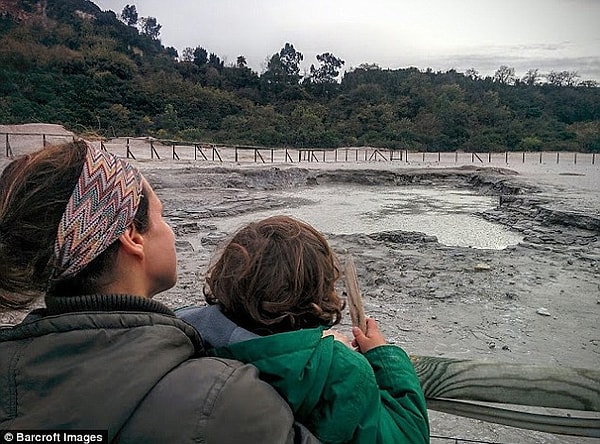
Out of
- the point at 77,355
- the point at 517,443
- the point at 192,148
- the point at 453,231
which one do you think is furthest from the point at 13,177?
the point at 192,148

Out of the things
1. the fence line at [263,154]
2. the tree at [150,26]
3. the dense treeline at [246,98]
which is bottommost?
the fence line at [263,154]

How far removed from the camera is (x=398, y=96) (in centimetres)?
6325

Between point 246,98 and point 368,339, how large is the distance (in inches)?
2291

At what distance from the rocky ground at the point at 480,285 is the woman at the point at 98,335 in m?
0.97

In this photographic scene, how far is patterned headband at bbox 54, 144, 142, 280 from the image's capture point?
36.5 inches

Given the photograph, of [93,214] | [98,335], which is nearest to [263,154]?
[93,214]

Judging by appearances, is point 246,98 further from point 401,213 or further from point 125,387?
point 125,387

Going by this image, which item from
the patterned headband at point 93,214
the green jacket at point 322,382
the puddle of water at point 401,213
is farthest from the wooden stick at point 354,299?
the puddle of water at point 401,213

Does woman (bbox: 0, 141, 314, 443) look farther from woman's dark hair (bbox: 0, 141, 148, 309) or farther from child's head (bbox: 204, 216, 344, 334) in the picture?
child's head (bbox: 204, 216, 344, 334)

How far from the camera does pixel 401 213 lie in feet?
48.5

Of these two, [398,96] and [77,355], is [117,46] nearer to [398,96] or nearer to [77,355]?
[398,96]

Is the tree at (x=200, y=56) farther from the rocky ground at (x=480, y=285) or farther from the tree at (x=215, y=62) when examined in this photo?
the rocky ground at (x=480, y=285)

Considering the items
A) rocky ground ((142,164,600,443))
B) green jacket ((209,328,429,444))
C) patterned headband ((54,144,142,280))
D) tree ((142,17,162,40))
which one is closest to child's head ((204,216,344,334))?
green jacket ((209,328,429,444))

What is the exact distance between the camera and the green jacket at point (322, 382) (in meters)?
0.93
